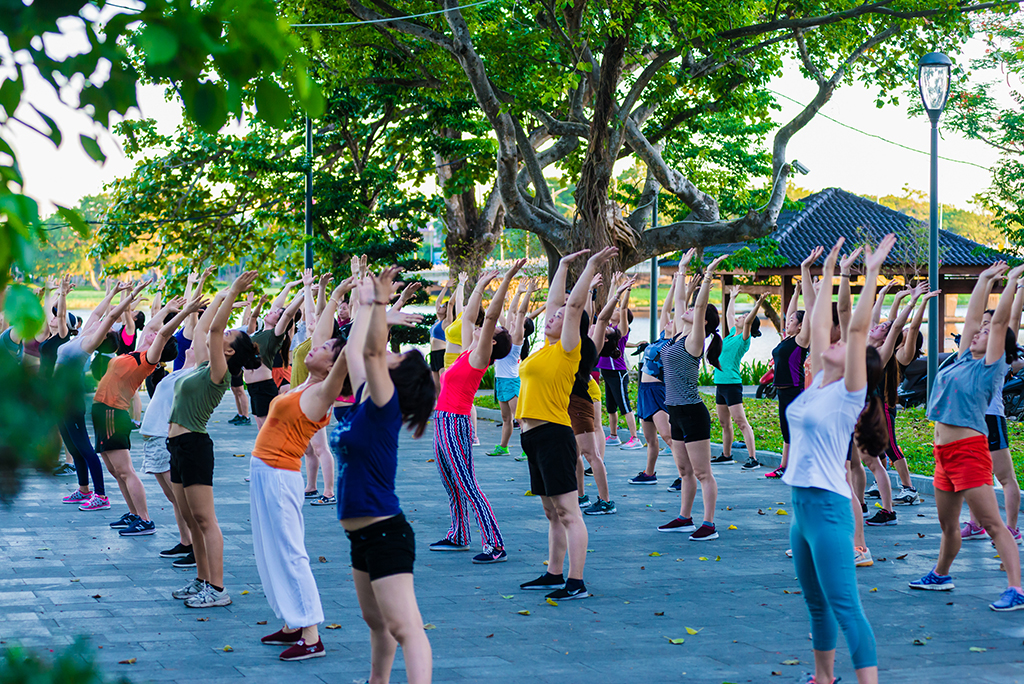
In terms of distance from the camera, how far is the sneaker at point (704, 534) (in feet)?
28.0

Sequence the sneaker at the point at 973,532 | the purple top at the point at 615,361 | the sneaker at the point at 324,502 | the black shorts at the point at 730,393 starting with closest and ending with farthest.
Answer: the sneaker at the point at 973,532, the sneaker at the point at 324,502, the black shorts at the point at 730,393, the purple top at the point at 615,361

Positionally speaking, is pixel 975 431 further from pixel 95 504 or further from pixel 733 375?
pixel 95 504

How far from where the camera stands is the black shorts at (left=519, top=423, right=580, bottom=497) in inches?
265

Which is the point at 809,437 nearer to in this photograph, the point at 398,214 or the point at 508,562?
the point at 508,562

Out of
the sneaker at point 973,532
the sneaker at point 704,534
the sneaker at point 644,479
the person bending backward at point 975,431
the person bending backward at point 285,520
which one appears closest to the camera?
the person bending backward at point 285,520

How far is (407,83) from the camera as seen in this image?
22484 mm

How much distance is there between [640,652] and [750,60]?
1655 centimetres

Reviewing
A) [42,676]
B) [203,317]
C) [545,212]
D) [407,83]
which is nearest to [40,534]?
[203,317]

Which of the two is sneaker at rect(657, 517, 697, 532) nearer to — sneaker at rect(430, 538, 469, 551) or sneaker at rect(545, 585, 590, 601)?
sneaker at rect(430, 538, 469, 551)

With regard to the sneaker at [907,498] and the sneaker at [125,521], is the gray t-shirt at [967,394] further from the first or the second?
the sneaker at [125,521]

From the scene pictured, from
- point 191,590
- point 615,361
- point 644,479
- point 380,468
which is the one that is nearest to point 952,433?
point 380,468

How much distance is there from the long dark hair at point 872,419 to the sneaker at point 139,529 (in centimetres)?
607

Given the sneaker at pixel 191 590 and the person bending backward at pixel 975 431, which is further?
the sneaker at pixel 191 590

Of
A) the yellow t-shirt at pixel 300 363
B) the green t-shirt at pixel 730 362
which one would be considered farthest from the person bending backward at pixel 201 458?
the green t-shirt at pixel 730 362
